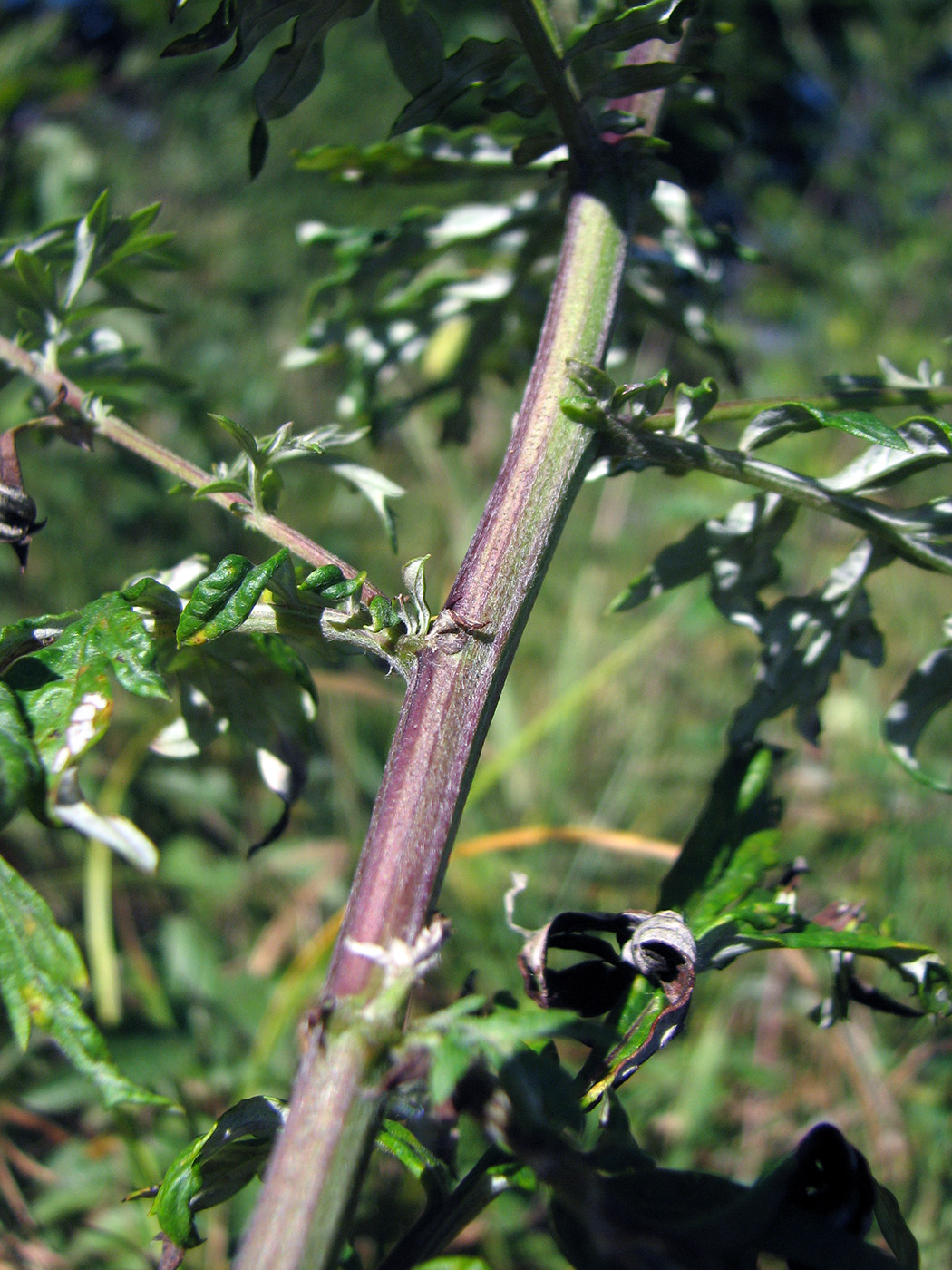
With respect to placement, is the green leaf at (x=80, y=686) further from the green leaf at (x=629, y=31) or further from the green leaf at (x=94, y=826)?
the green leaf at (x=629, y=31)

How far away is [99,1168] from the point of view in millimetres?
1284

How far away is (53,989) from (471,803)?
125 cm

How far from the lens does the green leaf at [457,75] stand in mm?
708

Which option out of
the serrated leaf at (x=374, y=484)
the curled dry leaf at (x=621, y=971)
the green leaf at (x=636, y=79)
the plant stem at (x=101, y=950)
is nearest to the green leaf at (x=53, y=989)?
the curled dry leaf at (x=621, y=971)

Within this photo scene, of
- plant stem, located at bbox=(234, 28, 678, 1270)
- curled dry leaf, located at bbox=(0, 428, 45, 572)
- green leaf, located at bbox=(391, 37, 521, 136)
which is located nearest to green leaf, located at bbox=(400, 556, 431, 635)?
plant stem, located at bbox=(234, 28, 678, 1270)

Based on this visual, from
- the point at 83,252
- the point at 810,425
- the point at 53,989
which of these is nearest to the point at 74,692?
the point at 53,989

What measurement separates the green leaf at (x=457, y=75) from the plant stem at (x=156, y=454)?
1.01ft

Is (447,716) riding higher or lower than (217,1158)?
higher

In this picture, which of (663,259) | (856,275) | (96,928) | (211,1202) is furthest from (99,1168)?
(856,275)

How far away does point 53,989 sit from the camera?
51cm

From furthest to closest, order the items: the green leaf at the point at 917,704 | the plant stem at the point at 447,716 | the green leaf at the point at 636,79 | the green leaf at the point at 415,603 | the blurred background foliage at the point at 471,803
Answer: the blurred background foliage at the point at 471,803, the green leaf at the point at 917,704, the green leaf at the point at 636,79, the green leaf at the point at 415,603, the plant stem at the point at 447,716

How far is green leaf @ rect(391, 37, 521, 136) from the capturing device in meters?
0.71

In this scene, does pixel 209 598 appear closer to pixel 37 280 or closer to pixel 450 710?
pixel 450 710

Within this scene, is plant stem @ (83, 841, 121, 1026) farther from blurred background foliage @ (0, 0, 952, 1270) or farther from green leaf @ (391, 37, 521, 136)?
green leaf @ (391, 37, 521, 136)
